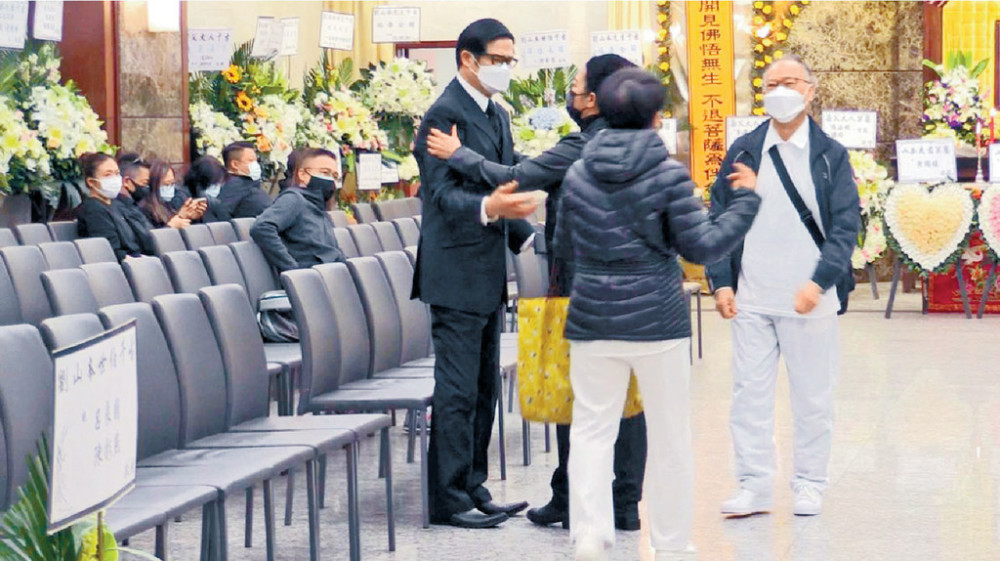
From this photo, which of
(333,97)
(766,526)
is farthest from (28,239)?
(766,526)

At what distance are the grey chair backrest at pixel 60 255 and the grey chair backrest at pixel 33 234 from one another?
88 cm

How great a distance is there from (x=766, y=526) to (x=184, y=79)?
23.0ft

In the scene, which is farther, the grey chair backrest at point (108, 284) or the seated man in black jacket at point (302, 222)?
the seated man in black jacket at point (302, 222)

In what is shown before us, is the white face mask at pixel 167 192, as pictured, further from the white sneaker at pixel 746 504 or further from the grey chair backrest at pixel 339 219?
the white sneaker at pixel 746 504

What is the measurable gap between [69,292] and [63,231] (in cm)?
286

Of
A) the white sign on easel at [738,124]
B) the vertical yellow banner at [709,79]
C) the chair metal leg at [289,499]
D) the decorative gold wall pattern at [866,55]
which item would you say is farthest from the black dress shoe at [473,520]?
the decorative gold wall pattern at [866,55]

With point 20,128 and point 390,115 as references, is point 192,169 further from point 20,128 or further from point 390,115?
point 390,115

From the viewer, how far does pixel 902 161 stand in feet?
36.3

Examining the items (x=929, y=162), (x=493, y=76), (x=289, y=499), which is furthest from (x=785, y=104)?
(x=929, y=162)

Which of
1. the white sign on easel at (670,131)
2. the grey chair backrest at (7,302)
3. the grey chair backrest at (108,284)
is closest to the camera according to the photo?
the grey chair backrest at (108,284)

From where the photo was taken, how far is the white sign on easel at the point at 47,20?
9164 mm

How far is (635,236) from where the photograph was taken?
13.6ft

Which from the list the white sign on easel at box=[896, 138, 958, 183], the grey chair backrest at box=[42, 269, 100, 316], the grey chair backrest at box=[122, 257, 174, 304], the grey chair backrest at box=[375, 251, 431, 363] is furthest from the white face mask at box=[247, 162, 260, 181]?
the white sign on easel at box=[896, 138, 958, 183]

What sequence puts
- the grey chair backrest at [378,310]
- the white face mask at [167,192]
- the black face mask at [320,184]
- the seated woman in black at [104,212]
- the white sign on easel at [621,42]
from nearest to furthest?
1. the grey chair backrest at [378,310]
2. the black face mask at [320,184]
3. the seated woman in black at [104,212]
4. the white face mask at [167,192]
5. the white sign on easel at [621,42]
